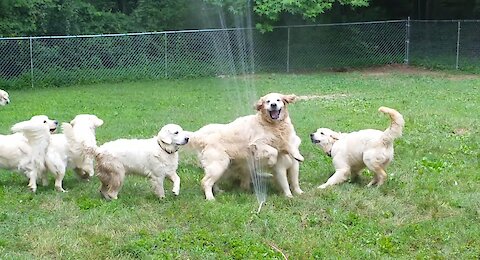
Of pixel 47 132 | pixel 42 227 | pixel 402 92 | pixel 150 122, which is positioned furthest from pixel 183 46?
pixel 42 227

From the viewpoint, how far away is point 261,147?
276 inches

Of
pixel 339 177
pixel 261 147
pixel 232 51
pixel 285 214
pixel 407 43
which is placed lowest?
pixel 285 214

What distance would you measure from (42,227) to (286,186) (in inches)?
98.8

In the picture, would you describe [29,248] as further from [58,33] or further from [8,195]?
[58,33]

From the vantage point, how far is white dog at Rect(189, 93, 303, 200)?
23.0 feet

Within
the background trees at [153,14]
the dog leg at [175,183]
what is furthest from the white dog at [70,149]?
the background trees at [153,14]

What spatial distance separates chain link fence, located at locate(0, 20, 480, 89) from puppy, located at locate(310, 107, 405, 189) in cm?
1328

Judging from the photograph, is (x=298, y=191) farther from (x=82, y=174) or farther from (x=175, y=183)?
(x=82, y=174)

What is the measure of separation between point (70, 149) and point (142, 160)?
0.97 meters

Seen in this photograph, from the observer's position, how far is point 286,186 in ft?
23.1

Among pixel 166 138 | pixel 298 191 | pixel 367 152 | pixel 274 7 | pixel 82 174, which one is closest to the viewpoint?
pixel 166 138

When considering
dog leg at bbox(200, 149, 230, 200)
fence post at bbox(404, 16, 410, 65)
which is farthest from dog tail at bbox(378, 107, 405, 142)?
fence post at bbox(404, 16, 410, 65)

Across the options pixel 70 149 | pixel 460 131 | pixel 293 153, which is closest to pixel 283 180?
pixel 293 153

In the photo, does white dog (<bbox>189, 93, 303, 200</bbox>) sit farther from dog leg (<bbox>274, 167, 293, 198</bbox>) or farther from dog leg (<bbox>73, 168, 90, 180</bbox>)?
dog leg (<bbox>73, 168, 90, 180</bbox>)
